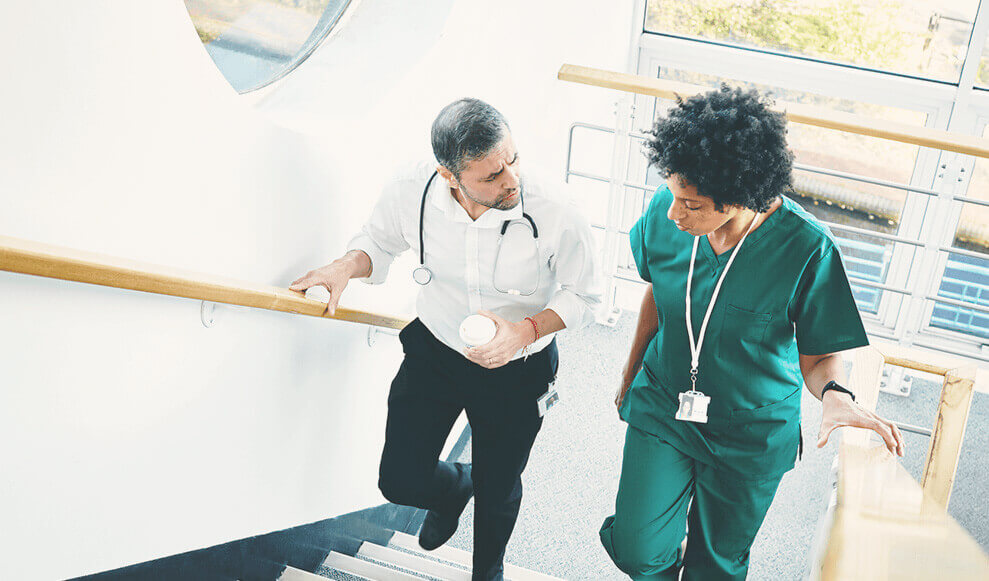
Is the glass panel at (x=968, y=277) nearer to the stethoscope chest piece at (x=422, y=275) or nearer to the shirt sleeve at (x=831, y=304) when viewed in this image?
the shirt sleeve at (x=831, y=304)

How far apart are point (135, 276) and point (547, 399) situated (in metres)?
1.12

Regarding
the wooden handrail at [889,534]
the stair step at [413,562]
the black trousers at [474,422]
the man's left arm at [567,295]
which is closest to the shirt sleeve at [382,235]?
the black trousers at [474,422]

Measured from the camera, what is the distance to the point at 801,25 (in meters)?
4.41

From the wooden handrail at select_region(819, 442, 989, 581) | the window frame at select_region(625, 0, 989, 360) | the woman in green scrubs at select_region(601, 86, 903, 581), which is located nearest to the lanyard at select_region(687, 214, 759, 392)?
the woman in green scrubs at select_region(601, 86, 903, 581)

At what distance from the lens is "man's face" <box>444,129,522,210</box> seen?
1783 mm

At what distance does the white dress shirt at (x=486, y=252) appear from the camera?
197 cm

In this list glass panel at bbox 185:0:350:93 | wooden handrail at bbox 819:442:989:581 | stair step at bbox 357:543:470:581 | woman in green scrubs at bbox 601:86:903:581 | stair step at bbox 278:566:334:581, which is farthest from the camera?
stair step at bbox 357:543:470:581

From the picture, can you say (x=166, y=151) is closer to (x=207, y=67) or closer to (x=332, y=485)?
(x=207, y=67)

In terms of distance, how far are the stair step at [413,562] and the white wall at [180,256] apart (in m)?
0.18

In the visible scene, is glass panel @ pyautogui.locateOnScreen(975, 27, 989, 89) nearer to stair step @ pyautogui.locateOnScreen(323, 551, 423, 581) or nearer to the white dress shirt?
the white dress shirt

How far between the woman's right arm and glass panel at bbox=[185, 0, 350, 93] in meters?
1.11

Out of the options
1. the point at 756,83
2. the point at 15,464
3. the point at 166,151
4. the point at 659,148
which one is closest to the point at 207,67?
the point at 166,151

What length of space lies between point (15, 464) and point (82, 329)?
227mm

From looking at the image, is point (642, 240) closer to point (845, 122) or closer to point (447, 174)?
point (447, 174)
